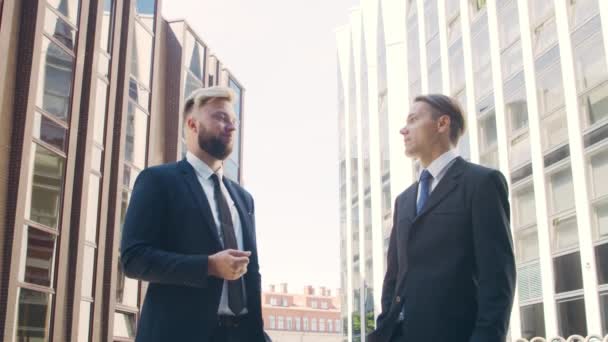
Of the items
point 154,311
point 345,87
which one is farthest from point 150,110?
point 154,311

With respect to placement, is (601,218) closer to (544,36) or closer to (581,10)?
(581,10)

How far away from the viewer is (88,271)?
2528 cm

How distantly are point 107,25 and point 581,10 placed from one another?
16.6 meters

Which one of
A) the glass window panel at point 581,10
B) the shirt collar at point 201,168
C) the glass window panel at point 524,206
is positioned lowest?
the shirt collar at point 201,168

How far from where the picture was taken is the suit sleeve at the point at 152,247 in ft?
10.6

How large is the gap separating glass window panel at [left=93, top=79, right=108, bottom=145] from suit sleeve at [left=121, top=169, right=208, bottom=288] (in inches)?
941

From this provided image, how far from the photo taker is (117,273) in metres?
27.1

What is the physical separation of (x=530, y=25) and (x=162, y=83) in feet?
55.4

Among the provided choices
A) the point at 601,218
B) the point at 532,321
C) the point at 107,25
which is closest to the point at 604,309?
the point at 601,218

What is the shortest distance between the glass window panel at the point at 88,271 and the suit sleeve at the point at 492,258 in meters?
22.5

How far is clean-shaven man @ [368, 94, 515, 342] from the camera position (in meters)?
3.70

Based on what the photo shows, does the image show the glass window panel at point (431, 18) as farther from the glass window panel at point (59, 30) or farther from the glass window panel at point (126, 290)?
the glass window panel at point (126, 290)

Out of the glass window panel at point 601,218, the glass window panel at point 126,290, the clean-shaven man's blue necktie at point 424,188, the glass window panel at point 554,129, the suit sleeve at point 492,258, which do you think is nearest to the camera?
the suit sleeve at point 492,258

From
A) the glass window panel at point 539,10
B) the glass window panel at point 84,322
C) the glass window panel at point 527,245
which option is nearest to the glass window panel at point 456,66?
the glass window panel at point 539,10
